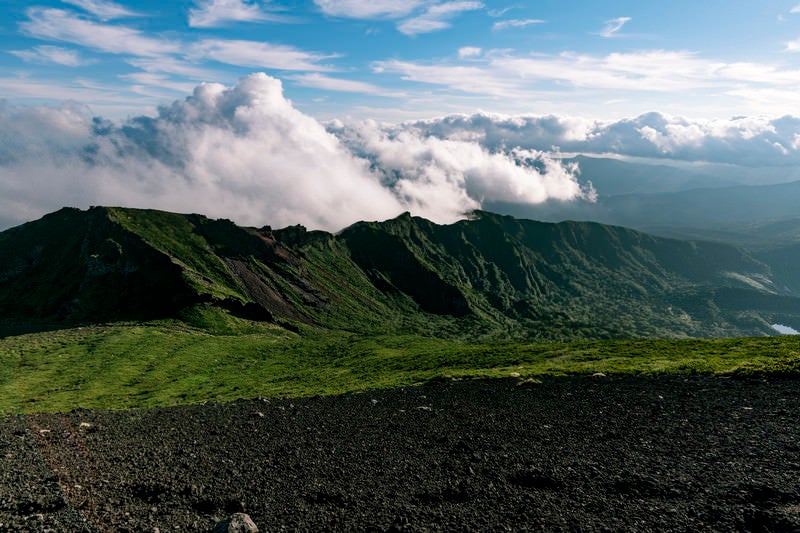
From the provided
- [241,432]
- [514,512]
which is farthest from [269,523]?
[241,432]

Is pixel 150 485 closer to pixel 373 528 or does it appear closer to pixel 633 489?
pixel 373 528

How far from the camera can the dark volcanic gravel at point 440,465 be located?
15594 mm

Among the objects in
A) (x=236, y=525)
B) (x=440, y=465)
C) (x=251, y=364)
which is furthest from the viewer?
(x=251, y=364)

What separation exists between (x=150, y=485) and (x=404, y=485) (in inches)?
443

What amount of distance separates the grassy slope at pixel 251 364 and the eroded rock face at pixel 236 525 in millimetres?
28460

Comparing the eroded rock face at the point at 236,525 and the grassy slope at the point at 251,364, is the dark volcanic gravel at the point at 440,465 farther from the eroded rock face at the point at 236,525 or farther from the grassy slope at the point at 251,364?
the grassy slope at the point at 251,364

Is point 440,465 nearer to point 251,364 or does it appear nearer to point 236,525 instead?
point 236,525

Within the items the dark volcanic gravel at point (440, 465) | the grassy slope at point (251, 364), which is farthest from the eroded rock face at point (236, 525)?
the grassy slope at point (251, 364)

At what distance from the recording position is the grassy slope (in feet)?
142

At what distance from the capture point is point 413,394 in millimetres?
36594

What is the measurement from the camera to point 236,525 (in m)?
14.7

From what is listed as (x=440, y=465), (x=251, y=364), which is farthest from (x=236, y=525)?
(x=251, y=364)

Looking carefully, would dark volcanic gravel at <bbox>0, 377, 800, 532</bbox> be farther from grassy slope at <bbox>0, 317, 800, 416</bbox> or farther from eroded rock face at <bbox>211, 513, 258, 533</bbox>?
grassy slope at <bbox>0, 317, 800, 416</bbox>

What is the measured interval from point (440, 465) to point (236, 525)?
979cm
